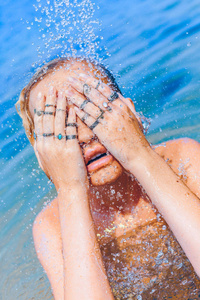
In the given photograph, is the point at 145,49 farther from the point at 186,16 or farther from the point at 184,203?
the point at 184,203

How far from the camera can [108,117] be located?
1751 mm

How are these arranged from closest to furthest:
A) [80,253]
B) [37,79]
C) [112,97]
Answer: [80,253]
[112,97]
[37,79]

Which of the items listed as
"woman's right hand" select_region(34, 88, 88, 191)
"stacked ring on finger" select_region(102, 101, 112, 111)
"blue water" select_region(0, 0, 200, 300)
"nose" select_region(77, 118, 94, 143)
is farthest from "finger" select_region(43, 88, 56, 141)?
"blue water" select_region(0, 0, 200, 300)

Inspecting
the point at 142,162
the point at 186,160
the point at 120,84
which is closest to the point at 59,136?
the point at 142,162

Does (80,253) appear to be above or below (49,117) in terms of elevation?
below

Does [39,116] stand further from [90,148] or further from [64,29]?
[64,29]

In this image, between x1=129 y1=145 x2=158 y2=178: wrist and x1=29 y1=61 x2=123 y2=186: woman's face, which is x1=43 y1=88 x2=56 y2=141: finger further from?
x1=129 y1=145 x2=158 y2=178: wrist

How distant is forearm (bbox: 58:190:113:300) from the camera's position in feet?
5.29

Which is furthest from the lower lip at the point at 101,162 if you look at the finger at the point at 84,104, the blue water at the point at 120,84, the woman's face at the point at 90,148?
the blue water at the point at 120,84

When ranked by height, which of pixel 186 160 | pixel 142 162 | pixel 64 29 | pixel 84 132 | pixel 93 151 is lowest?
pixel 186 160

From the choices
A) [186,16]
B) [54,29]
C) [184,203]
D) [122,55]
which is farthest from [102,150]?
[54,29]

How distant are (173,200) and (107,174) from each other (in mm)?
419

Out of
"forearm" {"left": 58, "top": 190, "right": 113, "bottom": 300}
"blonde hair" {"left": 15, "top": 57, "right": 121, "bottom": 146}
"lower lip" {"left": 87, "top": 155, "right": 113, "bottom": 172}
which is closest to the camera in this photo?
"forearm" {"left": 58, "top": 190, "right": 113, "bottom": 300}

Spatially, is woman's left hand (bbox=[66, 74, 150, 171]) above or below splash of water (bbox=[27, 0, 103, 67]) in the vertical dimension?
below
